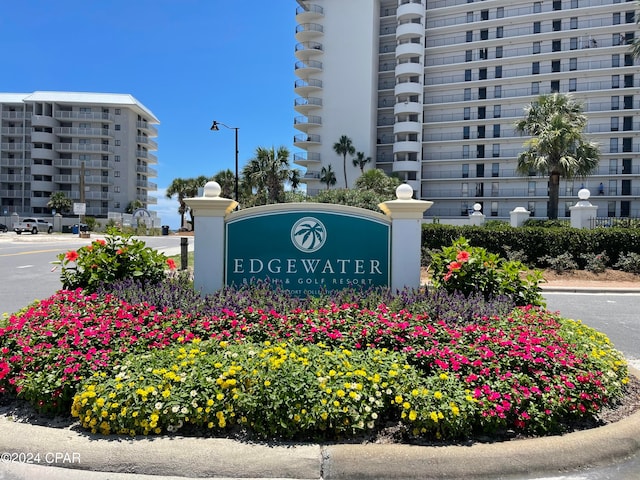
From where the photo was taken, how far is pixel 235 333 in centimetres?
473

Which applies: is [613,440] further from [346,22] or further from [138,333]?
[346,22]

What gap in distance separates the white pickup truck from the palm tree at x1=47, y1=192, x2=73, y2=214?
2.94 meters

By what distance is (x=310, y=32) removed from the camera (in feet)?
208

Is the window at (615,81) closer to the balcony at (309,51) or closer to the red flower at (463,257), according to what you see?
the balcony at (309,51)

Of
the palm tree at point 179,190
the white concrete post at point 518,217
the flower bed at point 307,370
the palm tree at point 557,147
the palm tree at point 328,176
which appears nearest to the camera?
the flower bed at point 307,370

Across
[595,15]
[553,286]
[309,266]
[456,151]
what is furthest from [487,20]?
[309,266]

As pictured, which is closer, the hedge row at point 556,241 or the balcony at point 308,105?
the hedge row at point 556,241

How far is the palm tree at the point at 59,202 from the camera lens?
65.1 metres

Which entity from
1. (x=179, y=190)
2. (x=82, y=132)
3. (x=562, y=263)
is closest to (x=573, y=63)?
(x=562, y=263)

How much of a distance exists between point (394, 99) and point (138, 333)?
209 ft

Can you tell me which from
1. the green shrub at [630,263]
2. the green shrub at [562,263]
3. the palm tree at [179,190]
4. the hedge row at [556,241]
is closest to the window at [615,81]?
the hedge row at [556,241]

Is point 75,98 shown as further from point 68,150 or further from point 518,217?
point 518,217

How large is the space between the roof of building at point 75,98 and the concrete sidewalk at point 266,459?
74.5 meters

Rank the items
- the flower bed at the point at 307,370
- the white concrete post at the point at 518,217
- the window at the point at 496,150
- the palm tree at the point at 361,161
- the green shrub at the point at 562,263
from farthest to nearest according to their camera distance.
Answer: the palm tree at the point at 361,161 < the window at the point at 496,150 < the white concrete post at the point at 518,217 < the green shrub at the point at 562,263 < the flower bed at the point at 307,370
